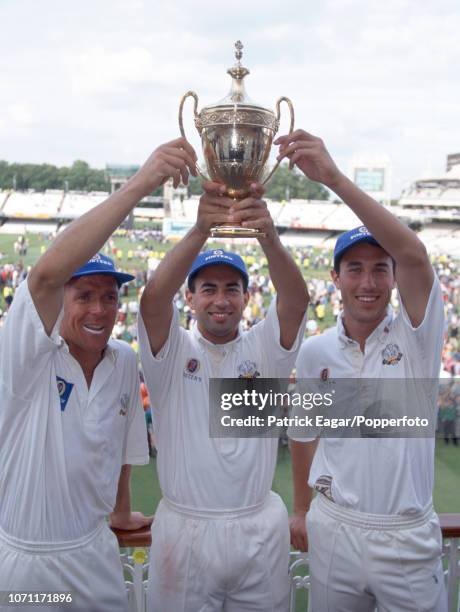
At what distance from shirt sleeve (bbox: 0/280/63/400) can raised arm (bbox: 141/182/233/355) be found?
17.7 inches

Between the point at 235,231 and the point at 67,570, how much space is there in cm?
140

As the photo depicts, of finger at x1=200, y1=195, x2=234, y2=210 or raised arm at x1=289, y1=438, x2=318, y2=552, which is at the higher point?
finger at x1=200, y1=195, x2=234, y2=210

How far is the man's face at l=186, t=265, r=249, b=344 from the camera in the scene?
2.57m

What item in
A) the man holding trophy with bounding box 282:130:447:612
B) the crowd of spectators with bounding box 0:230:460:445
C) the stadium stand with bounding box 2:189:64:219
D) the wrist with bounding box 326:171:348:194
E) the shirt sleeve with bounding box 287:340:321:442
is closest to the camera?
the wrist with bounding box 326:171:348:194

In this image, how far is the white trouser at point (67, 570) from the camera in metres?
2.17

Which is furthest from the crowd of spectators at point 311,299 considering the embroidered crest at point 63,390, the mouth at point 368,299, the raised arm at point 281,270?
the embroidered crest at point 63,390

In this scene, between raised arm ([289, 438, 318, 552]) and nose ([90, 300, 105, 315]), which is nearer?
nose ([90, 300, 105, 315])

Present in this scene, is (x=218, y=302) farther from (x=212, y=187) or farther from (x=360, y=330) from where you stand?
(x=360, y=330)

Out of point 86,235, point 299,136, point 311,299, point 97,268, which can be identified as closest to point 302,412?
point 97,268

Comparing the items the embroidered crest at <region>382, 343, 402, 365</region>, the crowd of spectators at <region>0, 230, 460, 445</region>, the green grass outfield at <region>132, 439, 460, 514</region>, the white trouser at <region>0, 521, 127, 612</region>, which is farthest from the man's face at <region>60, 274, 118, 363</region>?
the crowd of spectators at <region>0, 230, 460, 445</region>

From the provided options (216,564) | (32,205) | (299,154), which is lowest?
(216,564)

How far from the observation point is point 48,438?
2.21 meters

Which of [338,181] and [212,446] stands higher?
[338,181]

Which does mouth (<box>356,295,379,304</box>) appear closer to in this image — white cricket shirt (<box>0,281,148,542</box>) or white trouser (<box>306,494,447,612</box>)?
white trouser (<box>306,494,447,612</box>)
